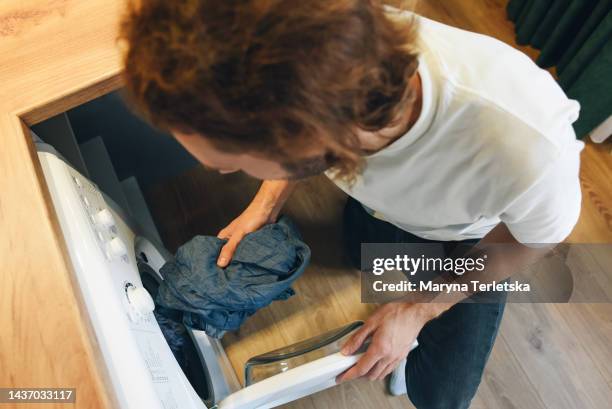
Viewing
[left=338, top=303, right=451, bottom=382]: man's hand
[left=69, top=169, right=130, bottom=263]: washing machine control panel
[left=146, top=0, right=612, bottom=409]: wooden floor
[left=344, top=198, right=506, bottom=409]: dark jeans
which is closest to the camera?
[left=69, top=169, right=130, bottom=263]: washing machine control panel

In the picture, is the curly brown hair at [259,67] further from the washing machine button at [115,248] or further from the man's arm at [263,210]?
the man's arm at [263,210]

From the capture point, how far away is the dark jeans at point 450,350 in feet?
2.81

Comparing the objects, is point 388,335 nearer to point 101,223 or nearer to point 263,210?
point 263,210

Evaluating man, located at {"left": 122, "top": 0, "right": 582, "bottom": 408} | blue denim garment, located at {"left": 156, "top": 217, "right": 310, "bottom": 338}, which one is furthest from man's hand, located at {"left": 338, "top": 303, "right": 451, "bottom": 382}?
blue denim garment, located at {"left": 156, "top": 217, "right": 310, "bottom": 338}

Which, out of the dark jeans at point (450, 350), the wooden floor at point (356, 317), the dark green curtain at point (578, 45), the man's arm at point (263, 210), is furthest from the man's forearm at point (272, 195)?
the dark green curtain at point (578, 45)

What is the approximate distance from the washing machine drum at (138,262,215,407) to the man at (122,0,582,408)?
154 millimetres

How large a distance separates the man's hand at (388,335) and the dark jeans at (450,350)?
0.07 meters

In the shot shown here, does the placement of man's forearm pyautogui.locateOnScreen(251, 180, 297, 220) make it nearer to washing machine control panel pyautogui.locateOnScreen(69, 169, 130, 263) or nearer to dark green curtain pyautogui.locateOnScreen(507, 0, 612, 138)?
washing machine control panel pyautogui.locateOnScreen(69, 169, 130, 263)

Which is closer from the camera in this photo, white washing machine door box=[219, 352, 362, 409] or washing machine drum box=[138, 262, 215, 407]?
white washing machine door box=[219, 352, 362, 409]

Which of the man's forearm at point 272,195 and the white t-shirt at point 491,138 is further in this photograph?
the man's forearm at point 272,195

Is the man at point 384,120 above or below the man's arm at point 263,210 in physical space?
above

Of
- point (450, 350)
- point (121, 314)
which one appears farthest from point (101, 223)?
point (450, 350)

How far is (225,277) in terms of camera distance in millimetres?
778

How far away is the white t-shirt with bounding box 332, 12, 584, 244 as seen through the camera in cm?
51
